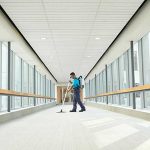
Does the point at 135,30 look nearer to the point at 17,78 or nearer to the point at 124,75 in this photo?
→ the point at 124,75

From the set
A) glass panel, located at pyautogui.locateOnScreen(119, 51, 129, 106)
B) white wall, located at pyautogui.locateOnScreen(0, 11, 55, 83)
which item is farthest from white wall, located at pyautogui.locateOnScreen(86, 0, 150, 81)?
white wall, located at pyautogui.locateOnScreen(0, 11, 55, 83)

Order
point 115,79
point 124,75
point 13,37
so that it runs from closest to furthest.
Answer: point 13,37
point 124,75
point 115,79

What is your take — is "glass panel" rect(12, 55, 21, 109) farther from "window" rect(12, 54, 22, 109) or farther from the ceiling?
the ceiling

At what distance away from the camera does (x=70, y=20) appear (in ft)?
24.0

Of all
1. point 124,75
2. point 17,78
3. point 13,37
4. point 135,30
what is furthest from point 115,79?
point 13,37

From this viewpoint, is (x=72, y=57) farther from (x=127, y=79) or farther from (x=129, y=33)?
(x=129, y=33)

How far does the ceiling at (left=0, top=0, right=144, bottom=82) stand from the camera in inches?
241

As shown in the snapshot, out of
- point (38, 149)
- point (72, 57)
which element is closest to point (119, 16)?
point (38, 149)

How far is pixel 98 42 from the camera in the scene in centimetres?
1045

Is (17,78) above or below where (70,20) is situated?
below

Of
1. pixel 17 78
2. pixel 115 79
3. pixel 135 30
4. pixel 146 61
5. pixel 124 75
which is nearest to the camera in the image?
pixel 135 30

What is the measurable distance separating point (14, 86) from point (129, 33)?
5687 millimetres

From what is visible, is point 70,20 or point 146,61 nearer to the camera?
point 70,20

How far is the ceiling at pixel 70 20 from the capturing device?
612 cm
